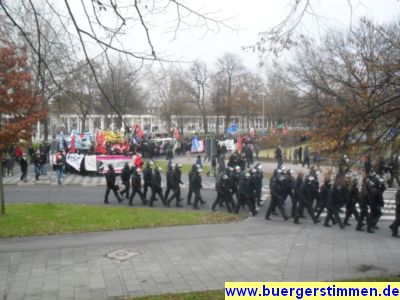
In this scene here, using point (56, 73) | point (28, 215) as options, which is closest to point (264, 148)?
point (28, 215)

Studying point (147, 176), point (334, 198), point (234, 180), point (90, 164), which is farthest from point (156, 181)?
point (90, 164)

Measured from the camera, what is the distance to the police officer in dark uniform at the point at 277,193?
15102mm

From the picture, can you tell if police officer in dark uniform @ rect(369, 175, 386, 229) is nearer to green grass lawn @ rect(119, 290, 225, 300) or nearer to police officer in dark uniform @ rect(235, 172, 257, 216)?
police officer in dark uniform @ rect(235, 172, 257, 216)

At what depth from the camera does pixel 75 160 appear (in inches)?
1087

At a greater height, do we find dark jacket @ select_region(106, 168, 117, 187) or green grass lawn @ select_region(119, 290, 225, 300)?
dark jacket @ select_region(106, 168, 117, 187)

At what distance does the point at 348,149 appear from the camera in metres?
9.62

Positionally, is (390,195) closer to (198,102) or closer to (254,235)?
(254,235)

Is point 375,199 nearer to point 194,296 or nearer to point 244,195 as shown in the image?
point 244,195

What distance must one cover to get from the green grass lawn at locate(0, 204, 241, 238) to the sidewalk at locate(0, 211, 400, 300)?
637 millimetres

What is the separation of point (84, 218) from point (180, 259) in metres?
5.33

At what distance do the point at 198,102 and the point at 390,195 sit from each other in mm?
46327

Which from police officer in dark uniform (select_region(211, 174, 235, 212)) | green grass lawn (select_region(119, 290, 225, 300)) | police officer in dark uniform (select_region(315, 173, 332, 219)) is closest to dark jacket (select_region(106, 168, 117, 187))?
police officer in dark uniform (select_region(211, 174, 235, 212))

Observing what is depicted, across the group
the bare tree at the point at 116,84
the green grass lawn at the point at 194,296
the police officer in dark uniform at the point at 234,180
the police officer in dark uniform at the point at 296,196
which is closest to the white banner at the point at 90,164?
the police officer in dark uniform at the point at 234,180

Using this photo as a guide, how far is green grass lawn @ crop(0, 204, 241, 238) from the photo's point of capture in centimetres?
1315
